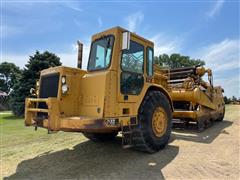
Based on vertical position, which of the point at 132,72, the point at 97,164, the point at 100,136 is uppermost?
the point at 132,72

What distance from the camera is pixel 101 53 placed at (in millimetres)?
5750

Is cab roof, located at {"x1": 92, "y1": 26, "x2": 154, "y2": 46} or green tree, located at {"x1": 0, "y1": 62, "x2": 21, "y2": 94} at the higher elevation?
green tree, located at {"x1": 0, "y1": 62, "x2": 21, "y2": 94}

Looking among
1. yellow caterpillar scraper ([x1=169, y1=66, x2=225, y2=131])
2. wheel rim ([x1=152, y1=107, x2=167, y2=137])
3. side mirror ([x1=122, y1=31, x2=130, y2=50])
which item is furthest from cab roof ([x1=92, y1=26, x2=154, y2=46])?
yellow caterpillar scraper ([x1=169, y1=66, x2=225, y2=131])

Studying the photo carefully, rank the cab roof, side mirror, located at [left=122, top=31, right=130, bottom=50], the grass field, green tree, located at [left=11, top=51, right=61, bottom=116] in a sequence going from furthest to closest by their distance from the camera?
1. green tree, located at [left=11, top=51, right=61, bottom=116]
2. the cab roof
3. side mirror, located at [left=122, top=31, right=130, bottom=50]
4. the grass field

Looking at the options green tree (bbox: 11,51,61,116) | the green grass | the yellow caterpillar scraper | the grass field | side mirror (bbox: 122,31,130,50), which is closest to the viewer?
the grass field

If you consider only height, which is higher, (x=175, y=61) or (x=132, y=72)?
(x=175, y=61)

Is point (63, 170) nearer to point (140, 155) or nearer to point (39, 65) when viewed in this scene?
point (140, 155)

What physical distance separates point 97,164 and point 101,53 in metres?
2.58

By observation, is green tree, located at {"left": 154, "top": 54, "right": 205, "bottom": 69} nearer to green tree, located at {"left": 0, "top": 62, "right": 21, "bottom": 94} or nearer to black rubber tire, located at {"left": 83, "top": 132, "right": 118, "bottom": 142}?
green tree, located at {"left": 0, "top": 62, "right": 21, "bottom": 94}

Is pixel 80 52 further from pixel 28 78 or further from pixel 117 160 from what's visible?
pixel 28 78

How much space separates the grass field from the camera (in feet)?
16.1

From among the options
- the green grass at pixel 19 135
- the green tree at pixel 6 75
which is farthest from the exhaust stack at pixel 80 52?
the green tree at pixel 6 75

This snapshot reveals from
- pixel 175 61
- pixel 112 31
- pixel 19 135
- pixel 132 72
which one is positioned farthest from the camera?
pixel 175 61

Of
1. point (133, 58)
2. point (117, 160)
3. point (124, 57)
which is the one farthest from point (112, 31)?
point (117, 160)
